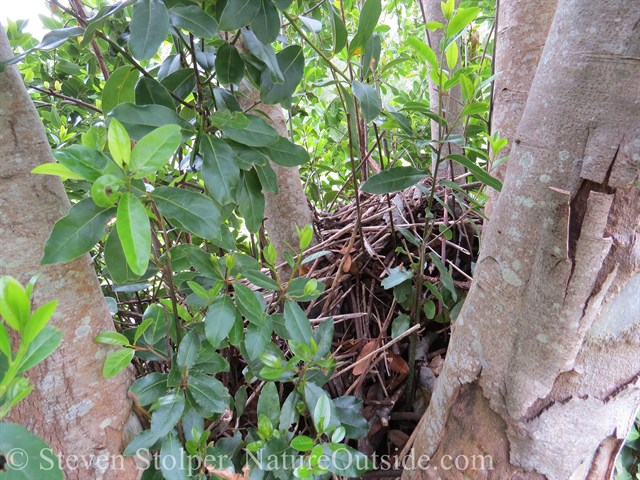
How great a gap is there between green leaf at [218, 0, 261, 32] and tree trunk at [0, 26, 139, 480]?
27 cm

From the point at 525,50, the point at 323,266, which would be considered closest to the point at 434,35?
the point at 525,50

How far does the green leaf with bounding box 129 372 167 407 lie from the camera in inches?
21.8

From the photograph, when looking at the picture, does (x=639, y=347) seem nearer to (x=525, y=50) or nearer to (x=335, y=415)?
(x=335, y=415)

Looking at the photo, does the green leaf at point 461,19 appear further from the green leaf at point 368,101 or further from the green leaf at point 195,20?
the green leaf at point 195,20

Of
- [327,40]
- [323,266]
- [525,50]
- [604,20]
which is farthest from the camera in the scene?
[327,40]

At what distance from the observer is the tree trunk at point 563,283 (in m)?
0.39

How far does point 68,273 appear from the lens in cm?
49

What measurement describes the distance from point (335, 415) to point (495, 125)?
0.72 m

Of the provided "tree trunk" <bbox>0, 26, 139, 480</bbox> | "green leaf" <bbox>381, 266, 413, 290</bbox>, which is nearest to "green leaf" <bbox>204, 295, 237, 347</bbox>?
"tree trunk" <bbox>0, 26, 139, 480</bbox>

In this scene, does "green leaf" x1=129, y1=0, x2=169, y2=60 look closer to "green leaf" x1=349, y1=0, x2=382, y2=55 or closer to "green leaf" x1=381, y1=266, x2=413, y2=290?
"green leaf" x1=349, y1=0, x2=382, y2=55

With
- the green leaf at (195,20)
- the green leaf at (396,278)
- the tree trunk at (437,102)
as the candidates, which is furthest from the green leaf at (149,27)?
the tree trunk at (437,102)

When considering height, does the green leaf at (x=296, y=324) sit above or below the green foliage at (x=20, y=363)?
below

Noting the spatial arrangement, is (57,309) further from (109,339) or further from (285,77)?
(285,77)

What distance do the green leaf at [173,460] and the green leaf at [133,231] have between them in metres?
0.32
